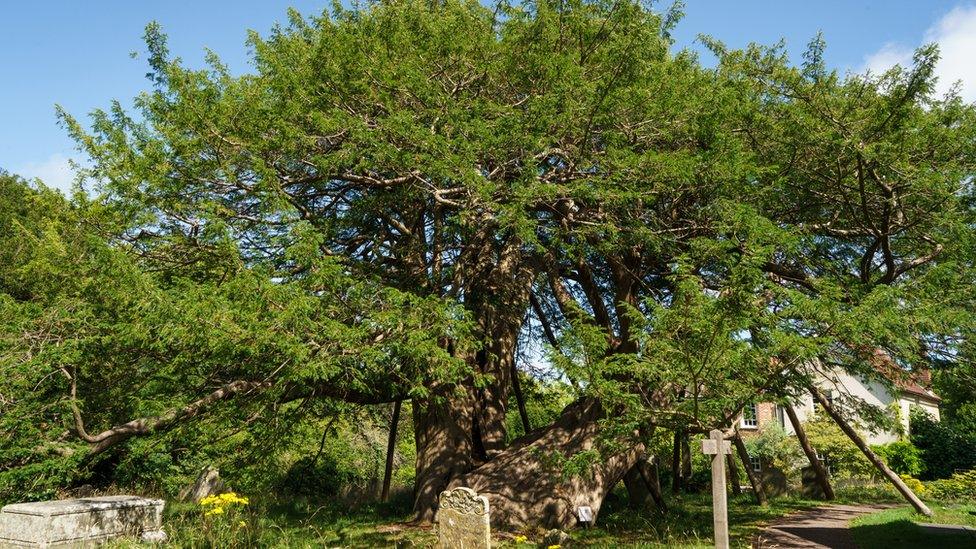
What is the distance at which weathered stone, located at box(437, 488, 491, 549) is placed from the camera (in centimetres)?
838

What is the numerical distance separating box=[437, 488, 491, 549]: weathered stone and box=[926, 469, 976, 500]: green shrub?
1677 cm

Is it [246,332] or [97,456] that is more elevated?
[246,332]

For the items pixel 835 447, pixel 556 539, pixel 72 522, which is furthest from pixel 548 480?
pixel 835 447

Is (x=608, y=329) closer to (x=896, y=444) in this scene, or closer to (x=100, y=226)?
(x=100, y=226)

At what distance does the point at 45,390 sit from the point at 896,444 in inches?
1149

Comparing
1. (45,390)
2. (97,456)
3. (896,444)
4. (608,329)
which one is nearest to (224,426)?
(97,456)

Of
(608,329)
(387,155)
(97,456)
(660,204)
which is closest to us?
(97,456)

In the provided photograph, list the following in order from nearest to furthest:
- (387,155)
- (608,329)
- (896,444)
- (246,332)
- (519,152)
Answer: (246,332), (387,155), (519,152), (608,329), (896,444)

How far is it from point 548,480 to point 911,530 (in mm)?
6270

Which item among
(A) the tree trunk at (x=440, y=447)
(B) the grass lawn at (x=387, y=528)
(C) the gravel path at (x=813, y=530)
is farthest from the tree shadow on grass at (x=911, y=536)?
(A) the tree trunk at (x=440, y=447)

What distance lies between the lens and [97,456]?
9398mm

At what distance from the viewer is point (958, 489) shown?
60.8 feet

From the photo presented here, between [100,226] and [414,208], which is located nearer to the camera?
[100,226]

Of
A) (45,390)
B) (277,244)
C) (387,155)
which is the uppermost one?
(387,155)
